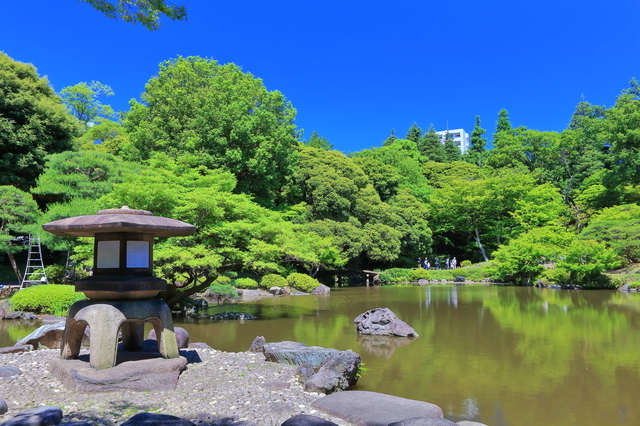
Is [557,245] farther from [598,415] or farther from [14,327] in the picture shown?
[14,327]

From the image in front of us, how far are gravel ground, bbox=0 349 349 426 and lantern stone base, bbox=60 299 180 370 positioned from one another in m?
0.41

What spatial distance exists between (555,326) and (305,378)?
742 centimetres

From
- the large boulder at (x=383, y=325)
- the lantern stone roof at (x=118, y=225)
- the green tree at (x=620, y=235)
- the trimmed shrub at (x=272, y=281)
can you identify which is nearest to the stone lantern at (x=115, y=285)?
the lantern stone roof at (x=118, y=225)

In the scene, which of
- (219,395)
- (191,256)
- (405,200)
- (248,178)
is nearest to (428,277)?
(405,200)

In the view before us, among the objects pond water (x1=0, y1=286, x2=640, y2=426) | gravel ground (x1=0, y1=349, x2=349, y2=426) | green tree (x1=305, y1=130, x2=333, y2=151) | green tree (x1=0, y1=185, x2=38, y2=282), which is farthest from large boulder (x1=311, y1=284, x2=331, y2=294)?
green tree (x1=305, y1=130, x2=333, y2=151)

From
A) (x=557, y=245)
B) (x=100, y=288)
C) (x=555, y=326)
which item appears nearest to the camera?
(x=100, y=288)

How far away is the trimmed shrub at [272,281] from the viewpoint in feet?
64.2

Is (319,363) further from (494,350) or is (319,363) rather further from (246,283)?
(246,283)

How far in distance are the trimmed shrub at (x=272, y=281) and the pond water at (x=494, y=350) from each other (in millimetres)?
4206

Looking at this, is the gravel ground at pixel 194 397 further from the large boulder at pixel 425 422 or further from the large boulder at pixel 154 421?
the large boulder at pixel 425 422

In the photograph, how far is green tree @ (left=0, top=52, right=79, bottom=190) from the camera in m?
18.5

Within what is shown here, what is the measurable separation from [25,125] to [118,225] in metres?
17.8

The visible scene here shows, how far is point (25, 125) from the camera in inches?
754

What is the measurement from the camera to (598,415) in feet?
15.9
